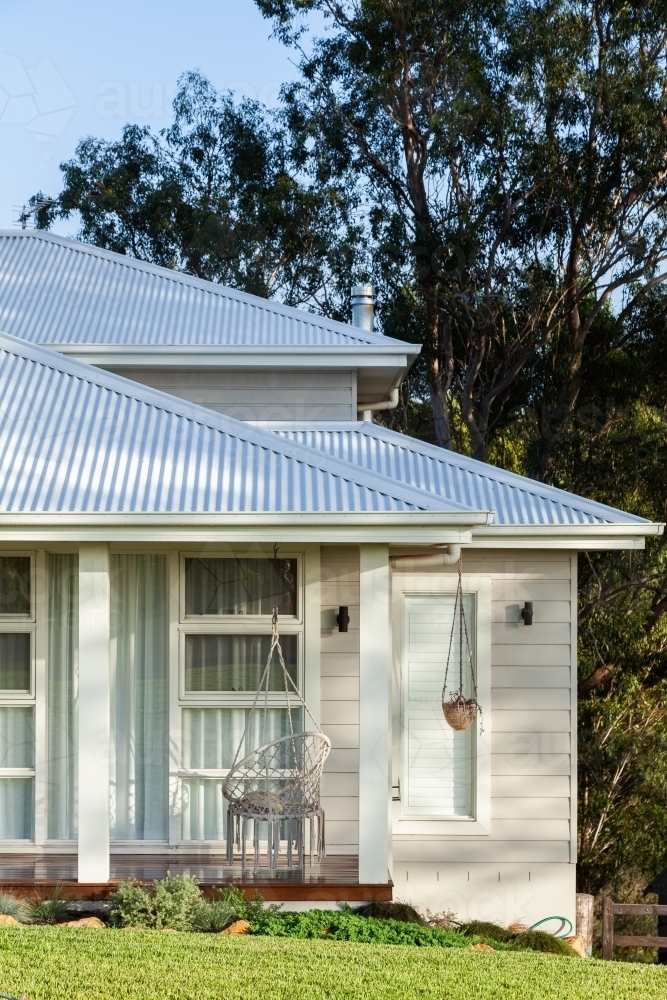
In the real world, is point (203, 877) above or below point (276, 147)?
below

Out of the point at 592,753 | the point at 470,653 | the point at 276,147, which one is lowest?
the point at 592,753

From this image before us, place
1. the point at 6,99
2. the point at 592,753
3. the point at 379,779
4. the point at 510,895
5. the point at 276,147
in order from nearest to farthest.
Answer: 1. the point at 379,779
2. the point at 510,895
3. the point at 6,99
4. the point at 592,753
5. the point at 276,147

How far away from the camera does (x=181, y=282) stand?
13.1 metres

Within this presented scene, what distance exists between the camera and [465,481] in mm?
9672

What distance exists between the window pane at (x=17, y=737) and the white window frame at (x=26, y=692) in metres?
0.03

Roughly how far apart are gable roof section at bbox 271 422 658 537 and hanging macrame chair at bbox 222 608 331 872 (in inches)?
75.4

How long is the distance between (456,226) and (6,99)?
360 inches

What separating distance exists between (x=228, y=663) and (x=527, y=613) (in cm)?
248

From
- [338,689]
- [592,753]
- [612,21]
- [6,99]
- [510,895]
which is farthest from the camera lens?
[612,21]

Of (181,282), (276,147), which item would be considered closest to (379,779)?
(181,282)

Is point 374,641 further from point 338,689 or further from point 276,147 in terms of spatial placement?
point 276,147

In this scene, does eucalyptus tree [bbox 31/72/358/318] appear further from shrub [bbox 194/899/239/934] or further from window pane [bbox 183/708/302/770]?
shrub [bbox 194/899/239/934]

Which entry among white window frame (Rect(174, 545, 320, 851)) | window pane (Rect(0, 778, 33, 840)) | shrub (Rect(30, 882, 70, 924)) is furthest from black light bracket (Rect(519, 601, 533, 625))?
shrub (Rect(30, 882, 70, 924))

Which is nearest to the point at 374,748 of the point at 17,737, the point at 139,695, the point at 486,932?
the point at 486,932
